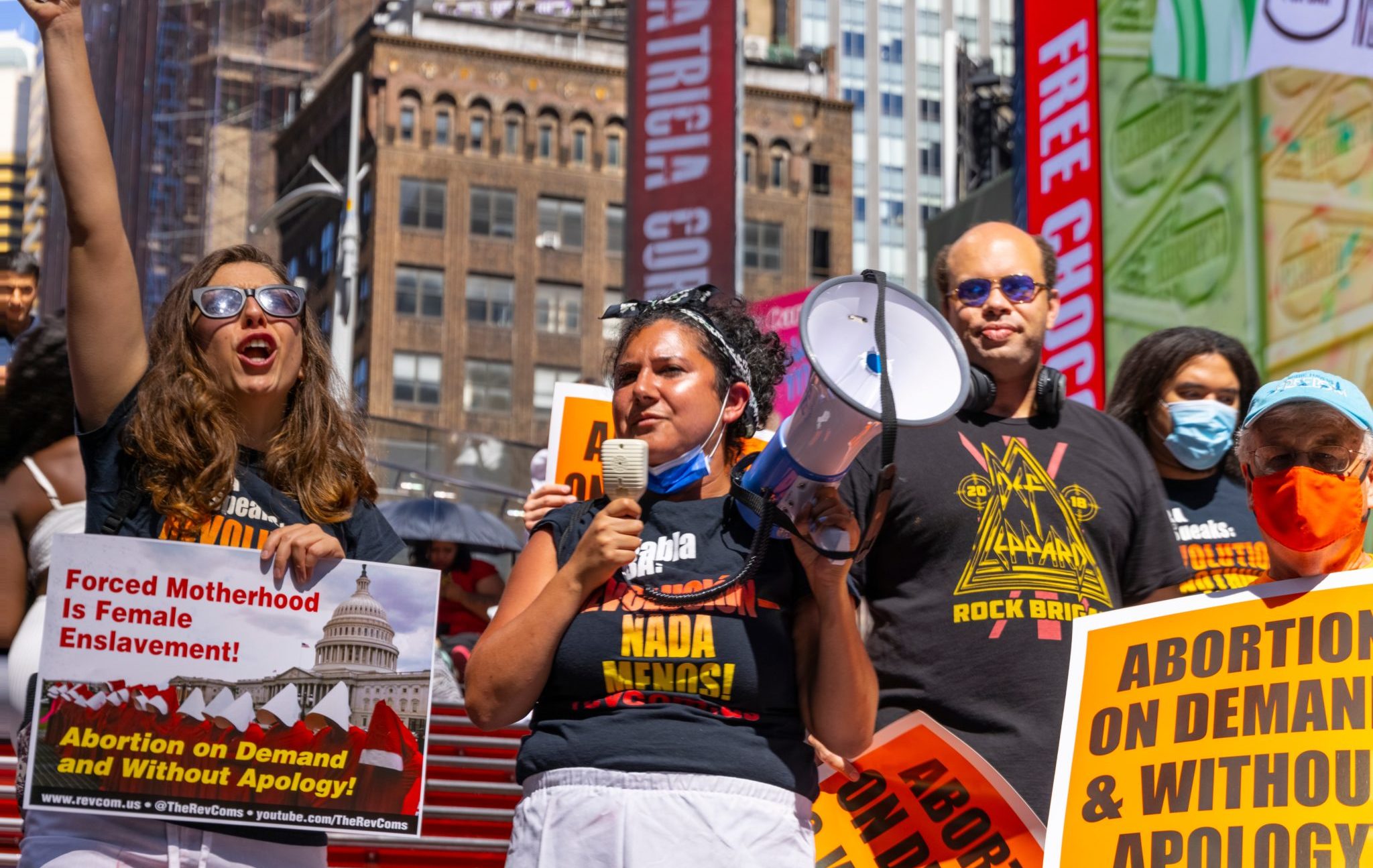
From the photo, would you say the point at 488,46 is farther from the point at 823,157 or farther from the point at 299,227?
the point at 823,157

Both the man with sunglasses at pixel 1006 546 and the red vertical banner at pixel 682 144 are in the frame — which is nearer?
the man with sunglasses at pixel 1006 546

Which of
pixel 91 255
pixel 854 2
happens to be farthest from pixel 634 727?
pixel 854 2

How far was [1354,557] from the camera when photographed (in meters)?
2.97

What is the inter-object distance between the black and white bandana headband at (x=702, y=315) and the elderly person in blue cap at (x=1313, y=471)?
35.7 inches

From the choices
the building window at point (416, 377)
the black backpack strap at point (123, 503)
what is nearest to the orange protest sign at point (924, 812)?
the black backpack strap at point (123, 503)

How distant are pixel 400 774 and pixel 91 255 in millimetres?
1034

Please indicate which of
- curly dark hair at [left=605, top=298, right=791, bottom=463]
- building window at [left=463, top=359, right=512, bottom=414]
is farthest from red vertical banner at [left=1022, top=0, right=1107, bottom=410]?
building window at [left=463, top=359, right=512, bottom=414]

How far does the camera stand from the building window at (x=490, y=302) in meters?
62.6

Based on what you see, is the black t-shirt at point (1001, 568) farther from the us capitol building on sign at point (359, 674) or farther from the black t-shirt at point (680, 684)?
the us capitol building on sign at point (359, 674)

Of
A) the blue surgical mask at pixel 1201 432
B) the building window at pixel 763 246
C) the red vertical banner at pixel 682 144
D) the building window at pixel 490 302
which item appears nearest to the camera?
the blue surgical mask at pixel 1201 432

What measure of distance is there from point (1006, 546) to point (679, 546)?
0.89 metres

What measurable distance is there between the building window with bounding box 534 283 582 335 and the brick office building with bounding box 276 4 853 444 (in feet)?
0.18

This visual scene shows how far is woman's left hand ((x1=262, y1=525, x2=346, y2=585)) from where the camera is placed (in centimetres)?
304

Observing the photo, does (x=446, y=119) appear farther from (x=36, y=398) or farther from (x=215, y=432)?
(x=215, y=432)
